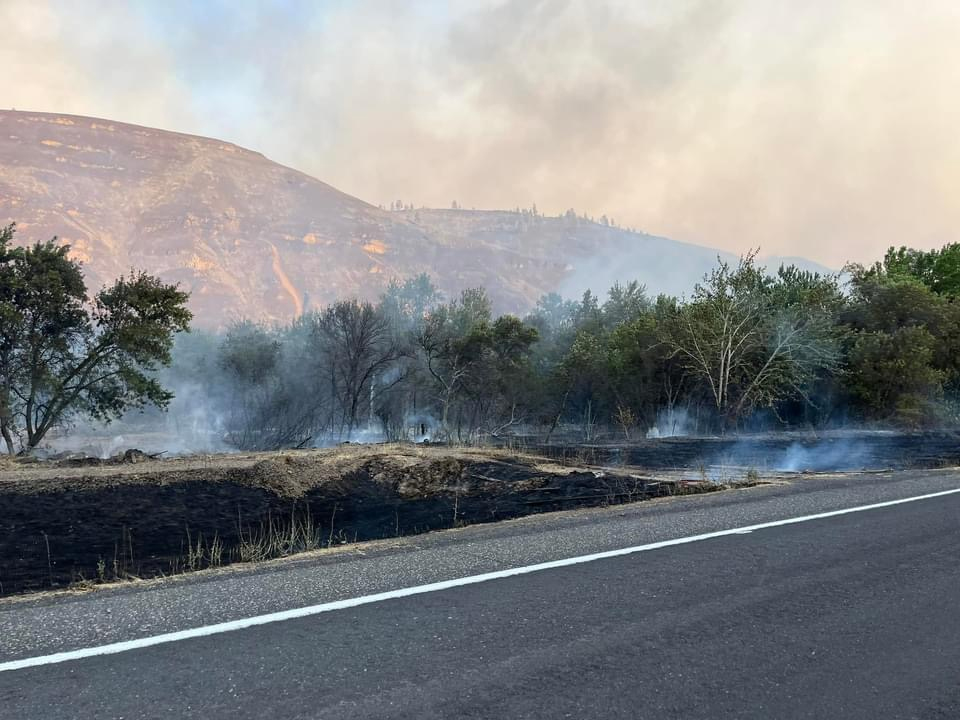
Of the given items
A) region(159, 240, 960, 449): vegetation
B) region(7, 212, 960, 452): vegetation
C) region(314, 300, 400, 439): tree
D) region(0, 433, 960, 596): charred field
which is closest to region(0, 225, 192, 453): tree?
region(7, 212, 960, 452): vegetation

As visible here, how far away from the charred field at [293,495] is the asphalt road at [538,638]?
3644 mm

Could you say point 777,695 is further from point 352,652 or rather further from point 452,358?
point 452,358

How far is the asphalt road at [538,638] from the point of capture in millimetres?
3561

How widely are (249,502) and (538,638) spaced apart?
38.9 feet

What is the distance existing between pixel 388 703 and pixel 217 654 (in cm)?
126

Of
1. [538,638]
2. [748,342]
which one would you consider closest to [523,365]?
[748,342]

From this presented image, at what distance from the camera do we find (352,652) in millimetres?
4191

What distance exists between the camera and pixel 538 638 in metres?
4.43

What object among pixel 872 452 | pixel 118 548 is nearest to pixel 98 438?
pixel 118 548

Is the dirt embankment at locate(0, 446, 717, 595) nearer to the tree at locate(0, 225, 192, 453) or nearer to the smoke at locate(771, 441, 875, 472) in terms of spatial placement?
the smoke at locate(771, 441, 875, 472)

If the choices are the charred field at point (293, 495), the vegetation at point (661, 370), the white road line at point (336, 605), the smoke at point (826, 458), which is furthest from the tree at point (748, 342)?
the white road line at point (336, 605)

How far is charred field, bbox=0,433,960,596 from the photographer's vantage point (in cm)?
1066

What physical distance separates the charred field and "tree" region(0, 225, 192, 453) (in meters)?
4.18

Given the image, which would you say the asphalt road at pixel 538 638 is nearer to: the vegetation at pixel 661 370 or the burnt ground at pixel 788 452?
the burnt ground at pixel 788 452
